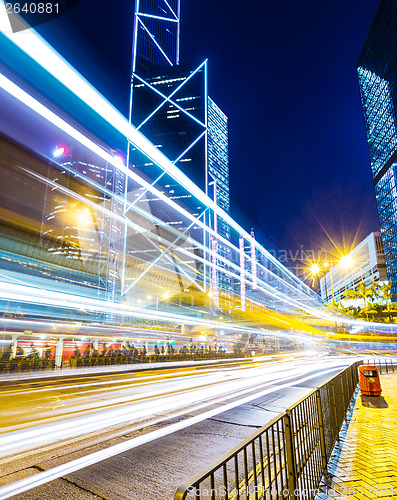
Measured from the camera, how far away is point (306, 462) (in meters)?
3.73

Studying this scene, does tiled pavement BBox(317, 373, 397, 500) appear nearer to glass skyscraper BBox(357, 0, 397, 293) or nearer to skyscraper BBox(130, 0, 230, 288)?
glass skyscraper BBox(357, 0, 397, 293)

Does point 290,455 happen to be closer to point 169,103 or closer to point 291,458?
point 291,458

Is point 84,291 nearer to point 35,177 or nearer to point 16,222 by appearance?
point 16,222

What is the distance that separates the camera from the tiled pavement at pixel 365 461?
3.85 meters

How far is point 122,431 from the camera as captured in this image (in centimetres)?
659

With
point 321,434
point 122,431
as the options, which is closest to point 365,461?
point 321,434

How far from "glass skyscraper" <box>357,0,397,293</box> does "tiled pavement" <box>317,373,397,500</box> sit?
280 ft

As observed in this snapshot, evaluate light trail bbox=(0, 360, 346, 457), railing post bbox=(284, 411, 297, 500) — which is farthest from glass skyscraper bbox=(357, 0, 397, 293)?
railing post bbox=(284, 411, 297, 500)

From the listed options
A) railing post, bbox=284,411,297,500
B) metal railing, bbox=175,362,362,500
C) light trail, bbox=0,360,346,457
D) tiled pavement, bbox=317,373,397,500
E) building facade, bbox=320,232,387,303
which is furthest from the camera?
building facade, bbox=320,232,387,303

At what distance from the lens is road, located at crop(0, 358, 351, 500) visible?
171 inches

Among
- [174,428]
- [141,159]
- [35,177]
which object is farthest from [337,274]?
[174,428]

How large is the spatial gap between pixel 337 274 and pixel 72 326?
5666 inches

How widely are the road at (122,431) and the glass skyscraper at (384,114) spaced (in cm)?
8507

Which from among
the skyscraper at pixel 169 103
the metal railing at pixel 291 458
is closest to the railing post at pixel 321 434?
the metal railing at pixel 291 458
